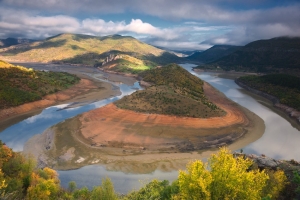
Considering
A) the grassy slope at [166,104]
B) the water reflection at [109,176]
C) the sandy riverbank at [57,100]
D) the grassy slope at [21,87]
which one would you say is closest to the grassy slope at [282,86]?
the grassy slope at [166,104]

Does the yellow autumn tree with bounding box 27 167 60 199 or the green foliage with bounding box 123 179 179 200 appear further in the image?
the yellow autumn tree with bounding box 27 167 60 199

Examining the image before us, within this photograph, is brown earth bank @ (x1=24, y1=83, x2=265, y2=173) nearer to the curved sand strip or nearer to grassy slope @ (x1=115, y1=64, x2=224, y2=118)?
the curved sand strip

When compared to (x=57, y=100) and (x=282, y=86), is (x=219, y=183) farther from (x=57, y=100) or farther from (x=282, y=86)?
(x=282, y=86)

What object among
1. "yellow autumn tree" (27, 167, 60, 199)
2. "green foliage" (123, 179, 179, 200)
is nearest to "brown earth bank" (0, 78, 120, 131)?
"yellow autumn tree" (27, 167, 60, 199)

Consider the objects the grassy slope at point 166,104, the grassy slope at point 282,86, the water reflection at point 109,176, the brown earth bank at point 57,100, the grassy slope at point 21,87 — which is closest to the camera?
the water reflection at point 109,176

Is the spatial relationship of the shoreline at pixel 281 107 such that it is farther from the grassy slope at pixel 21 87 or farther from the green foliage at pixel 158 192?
the grassy slope at pixel 21 87

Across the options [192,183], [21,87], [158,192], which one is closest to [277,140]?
[158,192]
